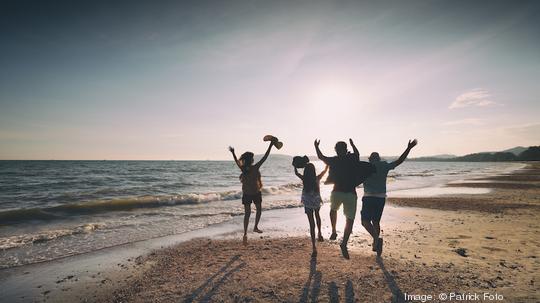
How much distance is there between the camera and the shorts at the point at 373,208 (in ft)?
23.0

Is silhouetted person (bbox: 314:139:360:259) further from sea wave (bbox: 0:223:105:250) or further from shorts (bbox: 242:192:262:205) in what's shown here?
sea wave (bbox: 0:223:105:250)

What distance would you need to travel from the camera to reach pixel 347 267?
21.0ft

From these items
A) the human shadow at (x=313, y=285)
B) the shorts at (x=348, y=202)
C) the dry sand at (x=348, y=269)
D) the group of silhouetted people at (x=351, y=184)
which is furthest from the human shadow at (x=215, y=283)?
the shorts at (x=348, y=202)

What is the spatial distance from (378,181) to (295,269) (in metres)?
2.75

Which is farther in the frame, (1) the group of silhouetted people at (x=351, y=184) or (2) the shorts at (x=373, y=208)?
(2) the shorts at (x=373, y=208)

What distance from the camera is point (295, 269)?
6.43m

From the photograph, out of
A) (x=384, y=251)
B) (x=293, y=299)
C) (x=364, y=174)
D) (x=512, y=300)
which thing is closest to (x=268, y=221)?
(x=384, y=251)

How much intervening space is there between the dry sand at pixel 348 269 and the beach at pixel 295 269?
19 millimetres

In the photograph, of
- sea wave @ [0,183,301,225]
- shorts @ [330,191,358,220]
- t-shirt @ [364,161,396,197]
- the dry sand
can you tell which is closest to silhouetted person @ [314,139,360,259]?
shorts @ [330,191,358,220]

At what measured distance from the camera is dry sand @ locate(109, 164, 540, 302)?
520 cm

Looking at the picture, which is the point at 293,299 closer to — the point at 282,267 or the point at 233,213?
the point at 282,267

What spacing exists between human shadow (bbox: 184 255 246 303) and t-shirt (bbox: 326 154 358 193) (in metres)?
2.95

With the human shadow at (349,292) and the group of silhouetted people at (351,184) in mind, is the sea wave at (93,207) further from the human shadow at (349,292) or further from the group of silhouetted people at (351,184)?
the human shadow at (349,292)

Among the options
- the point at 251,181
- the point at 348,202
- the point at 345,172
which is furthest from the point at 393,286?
the point at 251,181
